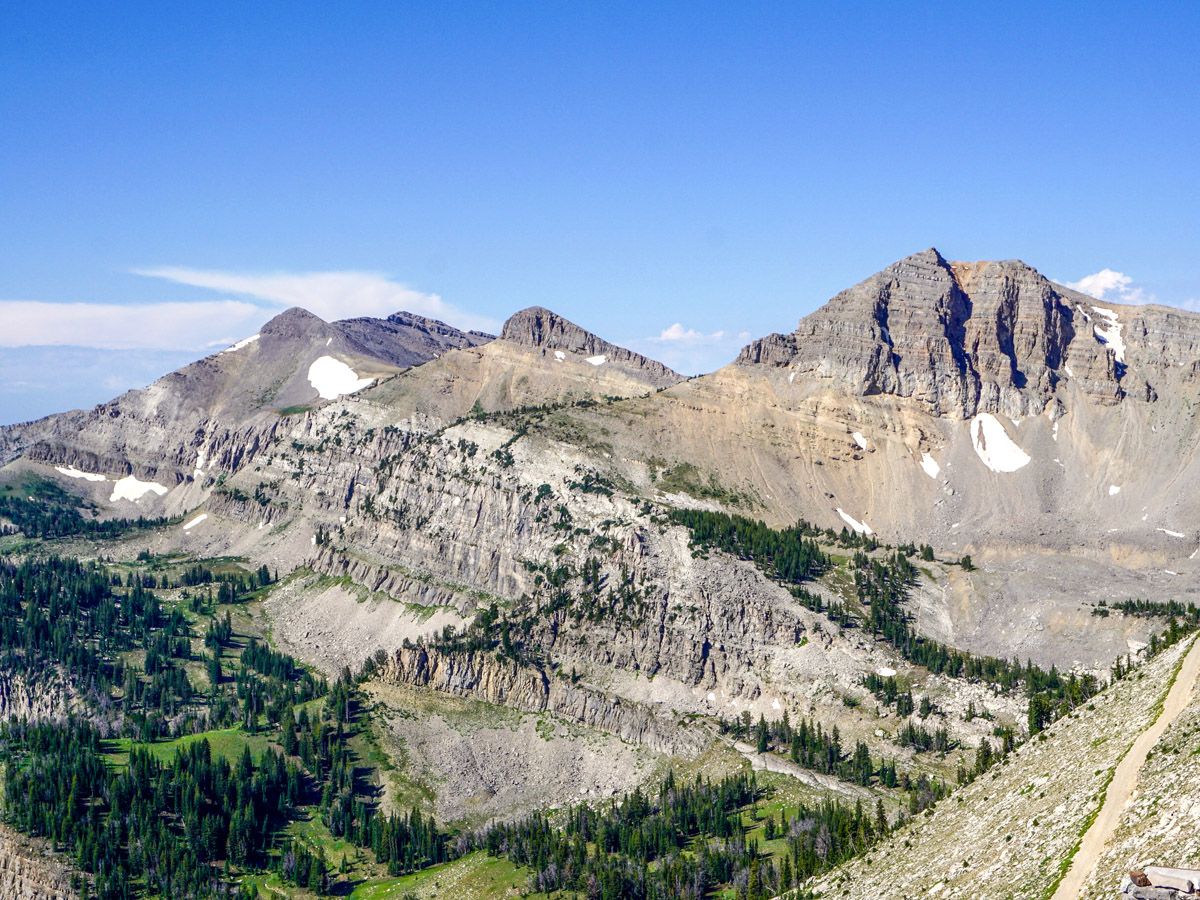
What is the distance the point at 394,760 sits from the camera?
19088 cm

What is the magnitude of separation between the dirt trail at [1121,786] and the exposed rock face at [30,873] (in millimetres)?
117778

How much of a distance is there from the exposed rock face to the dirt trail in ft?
386

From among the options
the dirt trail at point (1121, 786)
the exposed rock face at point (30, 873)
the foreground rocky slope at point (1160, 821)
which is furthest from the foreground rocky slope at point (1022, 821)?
the exposed rock face at point (30, 873)

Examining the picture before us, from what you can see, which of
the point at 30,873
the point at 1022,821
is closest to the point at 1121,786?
the point at 1022,821

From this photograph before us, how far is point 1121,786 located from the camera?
83.2 metres

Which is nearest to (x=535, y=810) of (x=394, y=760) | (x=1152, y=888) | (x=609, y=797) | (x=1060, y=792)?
(x=609, y=797)

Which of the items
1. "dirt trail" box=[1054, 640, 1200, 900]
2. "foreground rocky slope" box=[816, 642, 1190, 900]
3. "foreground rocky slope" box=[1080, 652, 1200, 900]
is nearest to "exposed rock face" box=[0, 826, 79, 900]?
"foreground rocky slope" box=[816, 642, 1190, 900]

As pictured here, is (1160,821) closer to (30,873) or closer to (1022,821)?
(1022,821)

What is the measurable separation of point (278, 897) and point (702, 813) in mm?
53883

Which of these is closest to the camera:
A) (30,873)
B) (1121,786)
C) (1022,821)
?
(1121,786)

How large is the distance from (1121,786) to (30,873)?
410ft

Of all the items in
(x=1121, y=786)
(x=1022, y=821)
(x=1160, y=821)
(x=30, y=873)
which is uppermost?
(x=1160, y=821)

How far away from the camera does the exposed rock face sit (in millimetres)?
148125

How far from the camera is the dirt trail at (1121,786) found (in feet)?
245
